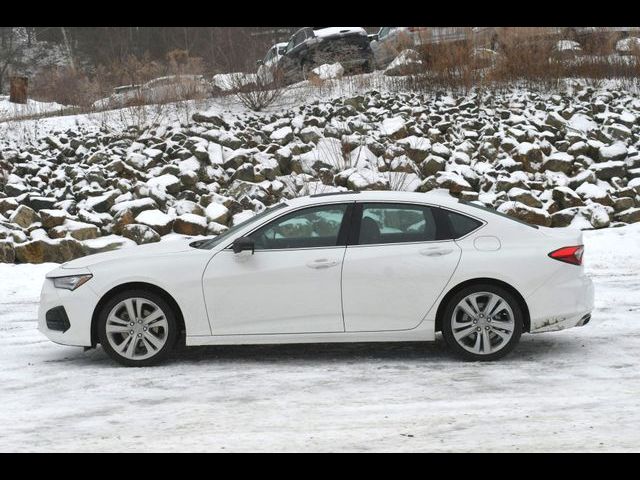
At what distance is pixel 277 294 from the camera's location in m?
7.82

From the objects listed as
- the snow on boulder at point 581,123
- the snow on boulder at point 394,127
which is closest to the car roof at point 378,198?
the snow on boulder at point 394,127

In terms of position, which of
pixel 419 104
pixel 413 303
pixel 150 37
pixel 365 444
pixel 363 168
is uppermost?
pixel 150 37

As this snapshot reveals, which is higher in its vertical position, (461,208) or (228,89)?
(228,89)

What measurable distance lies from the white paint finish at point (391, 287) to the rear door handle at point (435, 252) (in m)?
0.01

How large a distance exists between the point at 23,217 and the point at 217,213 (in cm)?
353

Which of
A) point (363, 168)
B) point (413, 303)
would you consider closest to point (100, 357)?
point (413, 303)

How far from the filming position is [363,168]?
758 inches

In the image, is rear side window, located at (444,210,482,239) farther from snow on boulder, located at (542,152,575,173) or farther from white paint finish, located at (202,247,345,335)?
snow on boulder, located at (542,152,575,173)

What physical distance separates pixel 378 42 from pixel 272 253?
20.6 meters

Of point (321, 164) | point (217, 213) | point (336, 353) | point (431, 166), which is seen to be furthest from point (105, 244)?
point (336, 353)

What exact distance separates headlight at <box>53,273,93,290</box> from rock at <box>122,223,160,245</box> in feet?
26.9

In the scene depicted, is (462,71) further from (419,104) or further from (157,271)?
(157,271)

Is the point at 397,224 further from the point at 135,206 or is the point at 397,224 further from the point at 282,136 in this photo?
the point at 282,136

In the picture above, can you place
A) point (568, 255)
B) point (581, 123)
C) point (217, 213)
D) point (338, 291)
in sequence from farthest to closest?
1. point (581, 123)
2. point (217, 213)
3. point (568, 255)
4. point (338, 291)
